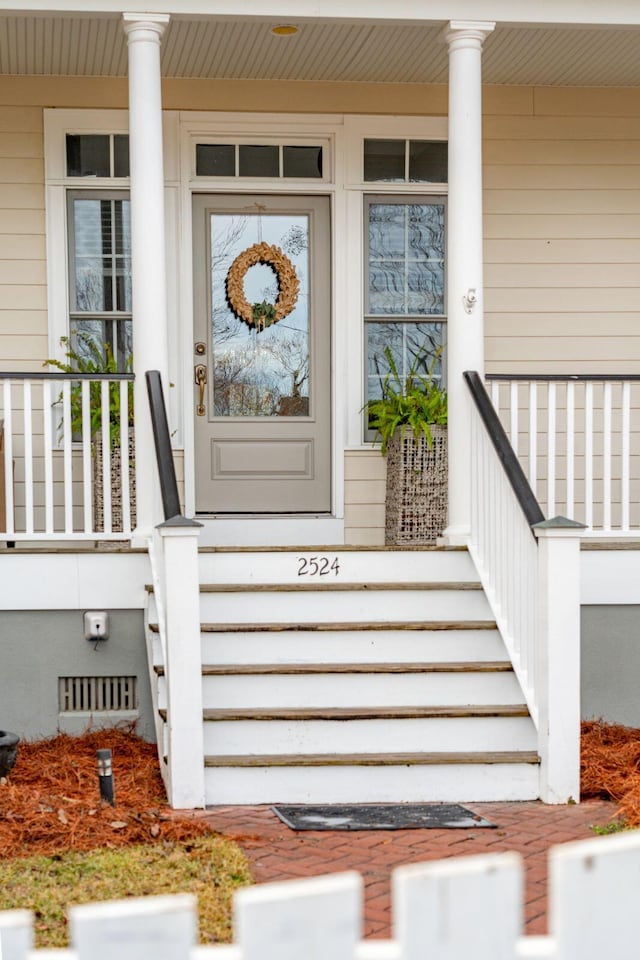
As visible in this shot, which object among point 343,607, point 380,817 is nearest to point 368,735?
point 380,817

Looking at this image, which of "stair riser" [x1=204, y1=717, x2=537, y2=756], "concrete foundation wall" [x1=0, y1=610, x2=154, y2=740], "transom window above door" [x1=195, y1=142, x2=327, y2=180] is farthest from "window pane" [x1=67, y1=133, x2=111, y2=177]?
"stair riser" [x1=204, y1=717, x2=537, y2=756]

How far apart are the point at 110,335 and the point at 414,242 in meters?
1.99

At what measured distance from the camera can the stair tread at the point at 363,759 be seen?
4.80 metres

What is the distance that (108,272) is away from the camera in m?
7.39

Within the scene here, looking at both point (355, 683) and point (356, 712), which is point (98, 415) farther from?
point (356, 712)

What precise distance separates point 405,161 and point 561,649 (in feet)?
12.6

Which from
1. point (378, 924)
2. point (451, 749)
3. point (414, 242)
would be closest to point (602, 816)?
point (451, 749)

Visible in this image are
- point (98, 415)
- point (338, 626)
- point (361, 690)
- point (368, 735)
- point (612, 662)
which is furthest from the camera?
point (98, 415)

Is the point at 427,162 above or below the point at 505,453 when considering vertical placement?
above

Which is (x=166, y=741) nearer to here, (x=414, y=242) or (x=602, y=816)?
(x=602, y=816)

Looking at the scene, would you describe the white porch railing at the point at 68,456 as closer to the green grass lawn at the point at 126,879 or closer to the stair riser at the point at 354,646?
the stair riser at the point at 354,646

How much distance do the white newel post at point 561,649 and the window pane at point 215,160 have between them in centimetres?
364

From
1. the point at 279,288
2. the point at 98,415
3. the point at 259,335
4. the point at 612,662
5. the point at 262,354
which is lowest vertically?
the point at 612,662

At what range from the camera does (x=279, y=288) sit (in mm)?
7617
